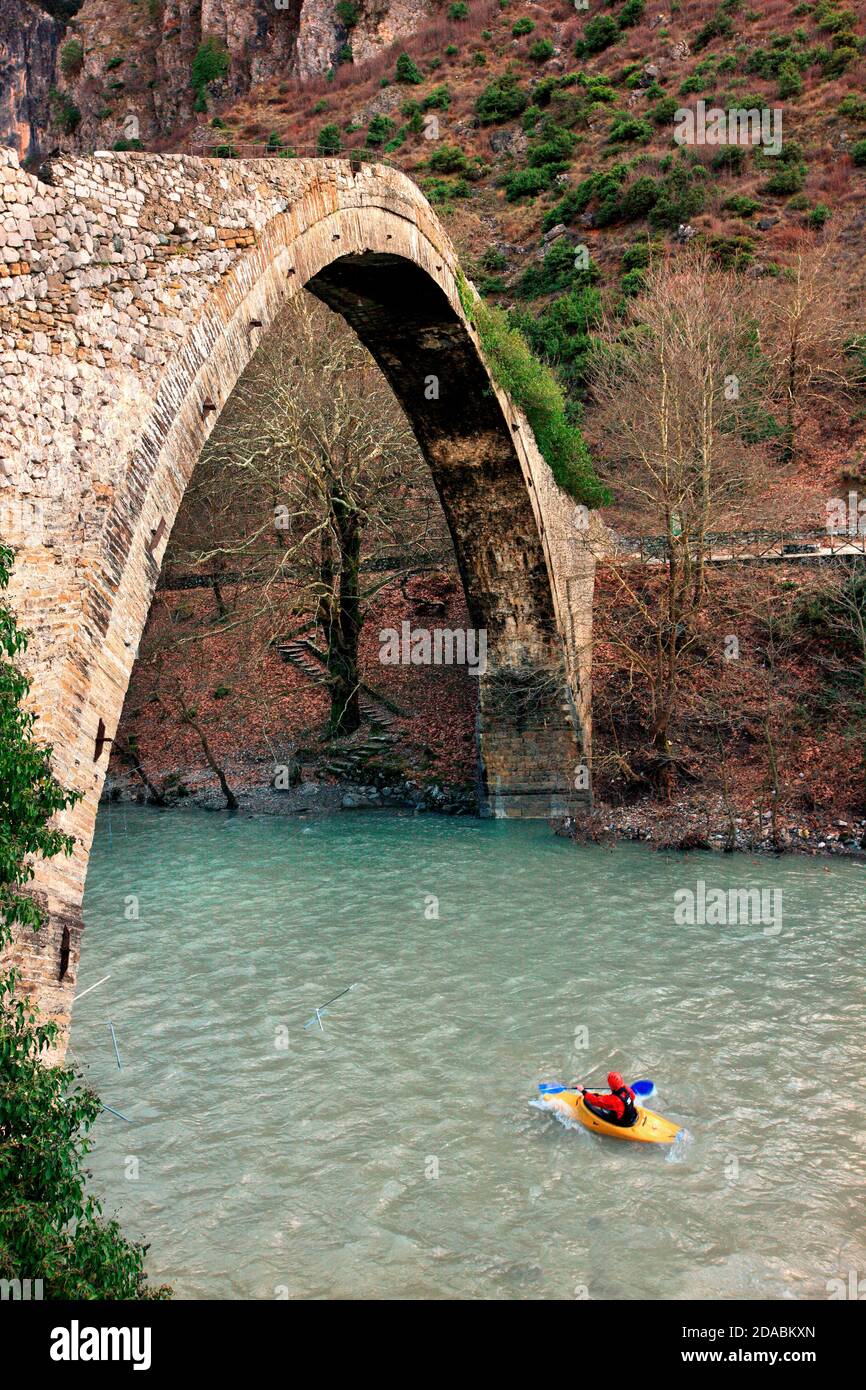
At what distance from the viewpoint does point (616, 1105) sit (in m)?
7.53

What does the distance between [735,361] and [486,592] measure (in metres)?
9.68

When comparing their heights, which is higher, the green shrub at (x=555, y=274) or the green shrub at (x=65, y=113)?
the green shrub at (x=65, y=113)

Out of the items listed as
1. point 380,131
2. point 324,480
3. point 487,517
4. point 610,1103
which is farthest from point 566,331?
point 610,1103

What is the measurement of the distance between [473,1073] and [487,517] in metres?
9.85

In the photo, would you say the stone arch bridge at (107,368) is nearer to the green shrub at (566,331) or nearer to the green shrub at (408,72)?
the green shrub at (566,331)

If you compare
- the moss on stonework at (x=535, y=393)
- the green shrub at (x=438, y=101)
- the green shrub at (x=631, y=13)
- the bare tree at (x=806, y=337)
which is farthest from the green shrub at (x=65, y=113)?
the moss on stonework at (x=535, y=393)

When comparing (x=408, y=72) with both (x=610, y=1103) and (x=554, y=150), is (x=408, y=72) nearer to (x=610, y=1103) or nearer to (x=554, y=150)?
(x=554, y=150)

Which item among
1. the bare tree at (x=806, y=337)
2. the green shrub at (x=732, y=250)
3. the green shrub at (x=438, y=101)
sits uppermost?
the green shrub at (x=438, y=101)

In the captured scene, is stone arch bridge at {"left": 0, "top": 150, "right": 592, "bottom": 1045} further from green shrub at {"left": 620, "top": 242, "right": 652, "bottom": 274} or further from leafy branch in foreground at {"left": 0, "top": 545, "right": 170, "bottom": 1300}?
green shrub at {"left": 620, "top": 242, "right": 652, "bottom": 274}

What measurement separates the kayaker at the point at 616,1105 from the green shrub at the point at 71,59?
64968 millimetres

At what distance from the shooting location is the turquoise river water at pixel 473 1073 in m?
6.39

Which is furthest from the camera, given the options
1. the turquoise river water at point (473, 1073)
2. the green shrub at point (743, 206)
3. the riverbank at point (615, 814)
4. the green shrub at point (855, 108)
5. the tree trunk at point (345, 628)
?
the green shrub at point (855, 108)

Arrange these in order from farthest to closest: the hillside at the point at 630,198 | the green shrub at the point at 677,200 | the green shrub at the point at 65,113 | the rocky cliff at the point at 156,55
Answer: the green shrub at the point at 65,113 → the rocky cliff at the point at 156,55 → the green shrub at the point at 677,200 → the hillside at the point at 630,198
